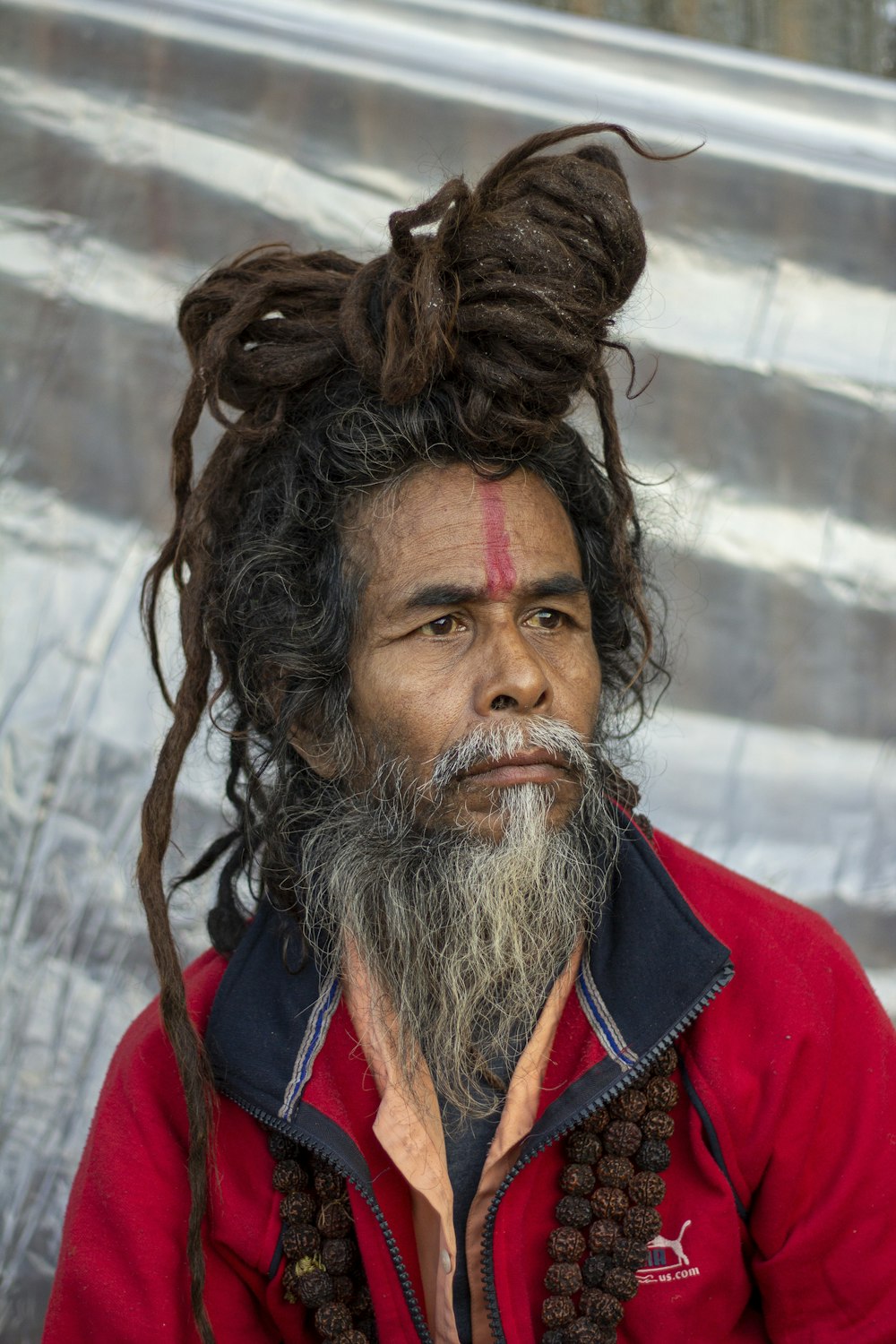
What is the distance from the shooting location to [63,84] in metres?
3.29

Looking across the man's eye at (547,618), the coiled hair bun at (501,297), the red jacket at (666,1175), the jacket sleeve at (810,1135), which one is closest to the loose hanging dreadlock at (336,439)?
the coiled hair bun at (501,297)

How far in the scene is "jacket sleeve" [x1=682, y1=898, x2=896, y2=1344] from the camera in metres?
1.95

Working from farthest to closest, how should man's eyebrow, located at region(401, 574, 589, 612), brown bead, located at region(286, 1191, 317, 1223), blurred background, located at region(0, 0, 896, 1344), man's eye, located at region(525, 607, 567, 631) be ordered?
blurred background, located at region(0, 0, 896, 1344), man's eye, located at region(525, 607, 567, 631), man's eyebrow, located at region(401, 574, 589, 612), brown bead, located at region(286, 1191, 317, 1223)

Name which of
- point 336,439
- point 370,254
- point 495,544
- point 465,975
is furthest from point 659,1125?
point 370,254

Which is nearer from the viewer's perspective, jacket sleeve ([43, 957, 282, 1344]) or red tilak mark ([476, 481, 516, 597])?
jacket sleeve ([43, 957, 282, 1344])

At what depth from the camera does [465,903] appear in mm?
2123

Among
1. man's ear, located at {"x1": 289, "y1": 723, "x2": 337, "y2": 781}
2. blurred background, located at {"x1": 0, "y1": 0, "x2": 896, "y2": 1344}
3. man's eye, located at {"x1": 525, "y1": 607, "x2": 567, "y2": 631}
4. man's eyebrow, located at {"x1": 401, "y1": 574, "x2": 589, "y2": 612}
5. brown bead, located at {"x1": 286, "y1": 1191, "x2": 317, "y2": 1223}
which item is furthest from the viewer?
blurred background, located at {"x1": 0, "y1": 0, "x2": 896, "y2": 1344}

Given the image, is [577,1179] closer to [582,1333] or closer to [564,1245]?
[564,1245]

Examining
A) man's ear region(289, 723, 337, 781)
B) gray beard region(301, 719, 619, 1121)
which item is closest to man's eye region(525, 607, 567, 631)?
gray beard region(301, 719, 619, 1121)

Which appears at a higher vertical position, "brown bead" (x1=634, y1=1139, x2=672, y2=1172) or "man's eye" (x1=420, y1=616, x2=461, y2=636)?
"man's eye" (x1=420, y1=616, x2=461, y2=636)

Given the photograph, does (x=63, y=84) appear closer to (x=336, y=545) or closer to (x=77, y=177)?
(x=77, y=177)

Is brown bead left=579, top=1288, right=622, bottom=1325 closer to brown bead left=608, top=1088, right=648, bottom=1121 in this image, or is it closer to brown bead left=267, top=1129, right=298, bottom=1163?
brown bead left=608, top=1088, right=648, bottom=1121

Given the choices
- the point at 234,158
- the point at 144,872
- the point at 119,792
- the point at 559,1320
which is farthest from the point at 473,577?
the point at 234,158

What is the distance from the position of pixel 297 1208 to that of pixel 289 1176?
0.05 m
